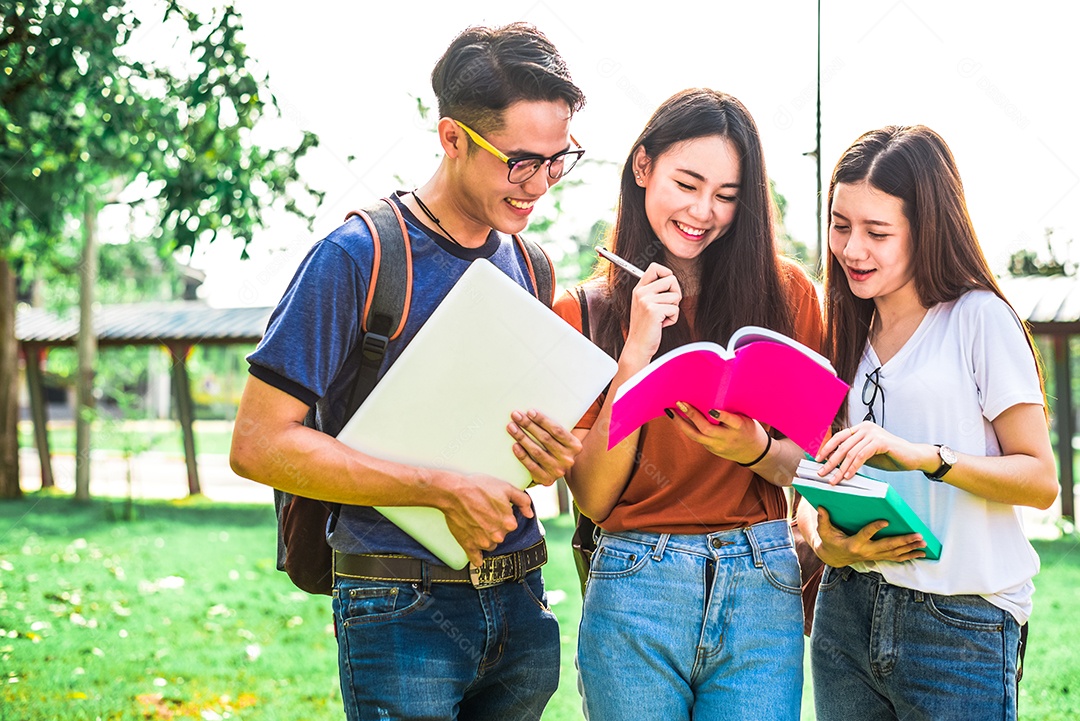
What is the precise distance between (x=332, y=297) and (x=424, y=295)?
201 mm

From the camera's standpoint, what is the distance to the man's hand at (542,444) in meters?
1.83

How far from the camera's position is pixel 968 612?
1939 mm

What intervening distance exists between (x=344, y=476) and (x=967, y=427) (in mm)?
1229

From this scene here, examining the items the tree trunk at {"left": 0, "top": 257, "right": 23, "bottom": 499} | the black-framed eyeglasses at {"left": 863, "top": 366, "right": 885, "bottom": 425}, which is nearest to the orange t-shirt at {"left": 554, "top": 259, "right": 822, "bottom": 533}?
the black-framed eyeglasses at {"left": 863, "top": 366, "right": 885, "bottom": 425}

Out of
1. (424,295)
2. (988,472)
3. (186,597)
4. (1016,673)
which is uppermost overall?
(424,295)

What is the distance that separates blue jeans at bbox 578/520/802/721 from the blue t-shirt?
0.81ft

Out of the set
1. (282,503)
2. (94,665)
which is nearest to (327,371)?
(282,503)

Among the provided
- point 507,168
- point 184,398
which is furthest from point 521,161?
point 184,398

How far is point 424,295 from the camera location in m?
1.88

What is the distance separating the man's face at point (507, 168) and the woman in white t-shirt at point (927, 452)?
67 cm

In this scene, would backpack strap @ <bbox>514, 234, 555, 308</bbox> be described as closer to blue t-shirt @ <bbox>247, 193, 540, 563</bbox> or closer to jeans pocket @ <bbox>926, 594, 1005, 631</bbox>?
blue t-shirt @ <bbox>247, 193, 540, 563</bbox>

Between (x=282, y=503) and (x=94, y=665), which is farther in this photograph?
(x=94, y=665)

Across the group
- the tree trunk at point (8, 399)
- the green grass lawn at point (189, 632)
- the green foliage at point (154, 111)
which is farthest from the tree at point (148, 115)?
the tree trunk at point (8, 399)

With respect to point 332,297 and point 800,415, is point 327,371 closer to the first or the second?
point 332,297
